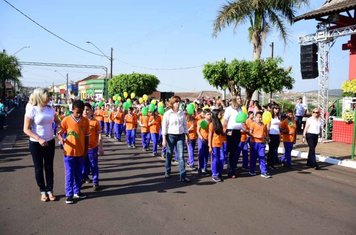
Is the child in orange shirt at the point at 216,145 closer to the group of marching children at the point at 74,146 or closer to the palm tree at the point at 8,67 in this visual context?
the group of marching children at the point at 74,146

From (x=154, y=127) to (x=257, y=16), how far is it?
437 inches

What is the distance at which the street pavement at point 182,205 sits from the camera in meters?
4.79

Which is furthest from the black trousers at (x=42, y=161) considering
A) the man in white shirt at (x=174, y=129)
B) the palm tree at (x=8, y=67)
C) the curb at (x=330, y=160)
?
the palm tree at (x=8, y=67)

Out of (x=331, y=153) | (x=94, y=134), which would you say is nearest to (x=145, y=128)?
(x=94, y=134)

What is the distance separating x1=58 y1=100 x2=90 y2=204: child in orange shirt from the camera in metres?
5.74

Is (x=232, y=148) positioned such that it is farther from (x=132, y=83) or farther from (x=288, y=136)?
(x=132, y=83)

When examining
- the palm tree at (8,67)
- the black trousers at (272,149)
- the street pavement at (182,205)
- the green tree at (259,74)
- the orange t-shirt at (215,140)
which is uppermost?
the palm tree at (8,67)

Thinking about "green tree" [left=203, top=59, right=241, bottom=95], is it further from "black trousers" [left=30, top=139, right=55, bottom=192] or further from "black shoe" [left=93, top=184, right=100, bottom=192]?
"black trousers" [left=30, top=139, right=55, bottom=192]

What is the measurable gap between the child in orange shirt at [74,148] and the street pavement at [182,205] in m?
0.26

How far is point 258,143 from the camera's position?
8344 mm

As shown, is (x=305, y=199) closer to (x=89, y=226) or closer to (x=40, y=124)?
(x=89, y=226)

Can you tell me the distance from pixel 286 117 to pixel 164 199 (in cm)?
538

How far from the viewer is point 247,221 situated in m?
5.06

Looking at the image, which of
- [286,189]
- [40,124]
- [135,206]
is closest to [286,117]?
[286,189]
